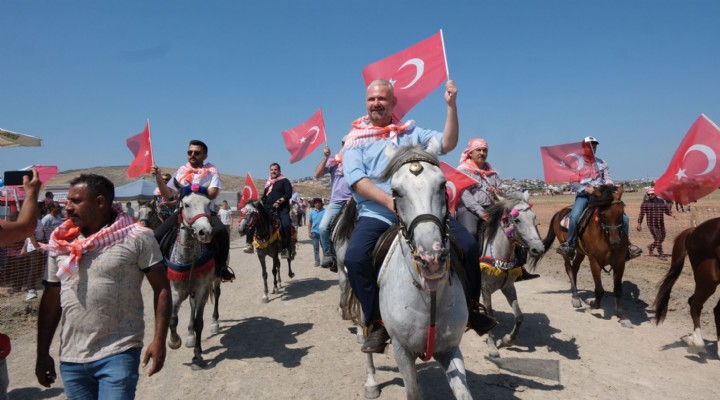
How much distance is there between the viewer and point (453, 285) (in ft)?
9.96

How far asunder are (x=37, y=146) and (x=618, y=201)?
1123cm

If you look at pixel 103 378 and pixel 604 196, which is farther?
pixel 604 196

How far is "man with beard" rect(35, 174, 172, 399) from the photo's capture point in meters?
2.59

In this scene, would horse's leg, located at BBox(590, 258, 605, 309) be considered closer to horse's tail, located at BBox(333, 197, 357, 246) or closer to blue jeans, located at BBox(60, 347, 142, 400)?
horse's tail, located at BBox(333, 197, 357, 246)

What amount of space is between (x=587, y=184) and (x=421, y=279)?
6947 mm

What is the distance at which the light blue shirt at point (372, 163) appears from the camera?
335cm

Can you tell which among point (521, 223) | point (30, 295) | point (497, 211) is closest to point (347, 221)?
point (497, 211)

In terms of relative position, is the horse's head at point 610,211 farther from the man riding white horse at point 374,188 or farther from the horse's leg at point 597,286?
the man riding white horse at point 374,188

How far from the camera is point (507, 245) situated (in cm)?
581

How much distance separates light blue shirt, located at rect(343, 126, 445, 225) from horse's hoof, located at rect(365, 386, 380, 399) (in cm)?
217

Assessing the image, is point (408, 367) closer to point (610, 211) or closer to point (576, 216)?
point (610, 211)

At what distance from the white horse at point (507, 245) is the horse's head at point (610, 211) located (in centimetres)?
251

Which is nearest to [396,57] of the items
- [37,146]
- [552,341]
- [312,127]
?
[312,127]

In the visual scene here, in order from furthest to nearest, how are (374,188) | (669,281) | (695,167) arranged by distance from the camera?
(669,281) < (695,167) < (374,188)
